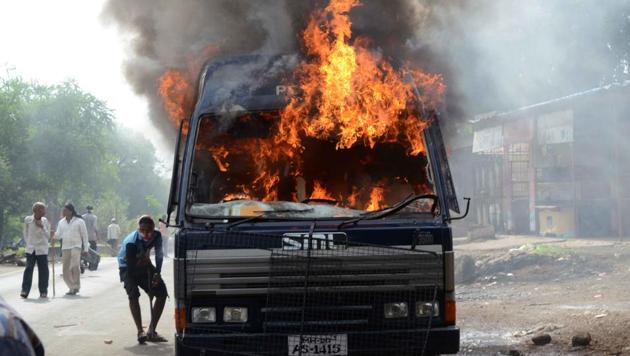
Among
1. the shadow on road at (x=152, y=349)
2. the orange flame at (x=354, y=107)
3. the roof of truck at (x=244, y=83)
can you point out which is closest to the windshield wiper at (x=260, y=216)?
the orange flame at (x=354, y=107)

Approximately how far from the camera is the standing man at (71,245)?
54.0 ft

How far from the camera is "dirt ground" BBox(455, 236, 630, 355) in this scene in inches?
359

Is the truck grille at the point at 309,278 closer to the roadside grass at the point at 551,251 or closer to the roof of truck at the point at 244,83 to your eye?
the roof of truck at the point at 244,83

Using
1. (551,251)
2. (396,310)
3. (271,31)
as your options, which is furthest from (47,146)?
(396,310)

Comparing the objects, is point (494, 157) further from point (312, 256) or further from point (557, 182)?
point (312, 256)

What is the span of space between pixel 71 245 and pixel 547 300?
875 cm

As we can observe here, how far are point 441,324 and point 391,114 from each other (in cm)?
186

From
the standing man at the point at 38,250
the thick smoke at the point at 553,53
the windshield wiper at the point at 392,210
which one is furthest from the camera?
the thick smoke at the point at 553,53

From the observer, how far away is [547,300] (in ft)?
45.0

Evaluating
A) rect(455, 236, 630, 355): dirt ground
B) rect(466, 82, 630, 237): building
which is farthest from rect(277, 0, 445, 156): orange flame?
rect(466, 82, 630, 237): building

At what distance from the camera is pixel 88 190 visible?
66125 millimetres

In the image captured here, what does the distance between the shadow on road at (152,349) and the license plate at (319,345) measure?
11.8 ft

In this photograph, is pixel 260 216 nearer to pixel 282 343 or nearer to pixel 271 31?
pixel 282 343

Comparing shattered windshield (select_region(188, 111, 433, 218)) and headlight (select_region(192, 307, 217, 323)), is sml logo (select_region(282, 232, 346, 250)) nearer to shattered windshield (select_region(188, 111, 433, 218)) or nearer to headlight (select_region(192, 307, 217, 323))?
headlight (select_region(192, 307, 217, 323))
